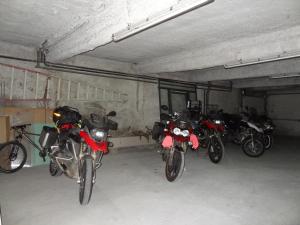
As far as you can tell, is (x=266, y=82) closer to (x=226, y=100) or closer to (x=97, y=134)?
(x=226, y=100)

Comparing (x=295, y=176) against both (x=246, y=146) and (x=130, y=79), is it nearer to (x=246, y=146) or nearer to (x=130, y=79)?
(x=246, y=146)

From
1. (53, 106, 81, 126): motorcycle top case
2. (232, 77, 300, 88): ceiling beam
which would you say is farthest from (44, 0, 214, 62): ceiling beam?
(232, 77, 300, 88): ceiling beam

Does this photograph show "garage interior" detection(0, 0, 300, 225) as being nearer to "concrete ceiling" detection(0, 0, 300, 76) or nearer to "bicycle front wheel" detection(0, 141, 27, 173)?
"concrete ceiling" detection(0, 0, 300, 76)

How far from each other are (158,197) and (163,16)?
2.16 m

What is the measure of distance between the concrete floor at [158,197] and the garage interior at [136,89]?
2 centimetres

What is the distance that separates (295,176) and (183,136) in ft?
7.34

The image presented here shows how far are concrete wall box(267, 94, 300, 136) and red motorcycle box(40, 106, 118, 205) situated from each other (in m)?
9.64

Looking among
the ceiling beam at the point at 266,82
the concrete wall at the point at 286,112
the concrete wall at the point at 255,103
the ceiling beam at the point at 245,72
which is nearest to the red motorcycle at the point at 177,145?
the ceiling beam at the point at 245,72

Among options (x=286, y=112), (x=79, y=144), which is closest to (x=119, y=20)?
(x=79, y=144)

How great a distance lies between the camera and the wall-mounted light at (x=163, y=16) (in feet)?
6.14

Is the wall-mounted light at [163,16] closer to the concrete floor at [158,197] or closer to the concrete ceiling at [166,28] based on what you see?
the concrete ceiling at [166,28]

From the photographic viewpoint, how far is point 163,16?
209cm

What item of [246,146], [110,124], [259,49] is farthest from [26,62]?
[246,146]

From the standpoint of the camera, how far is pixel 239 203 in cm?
268
